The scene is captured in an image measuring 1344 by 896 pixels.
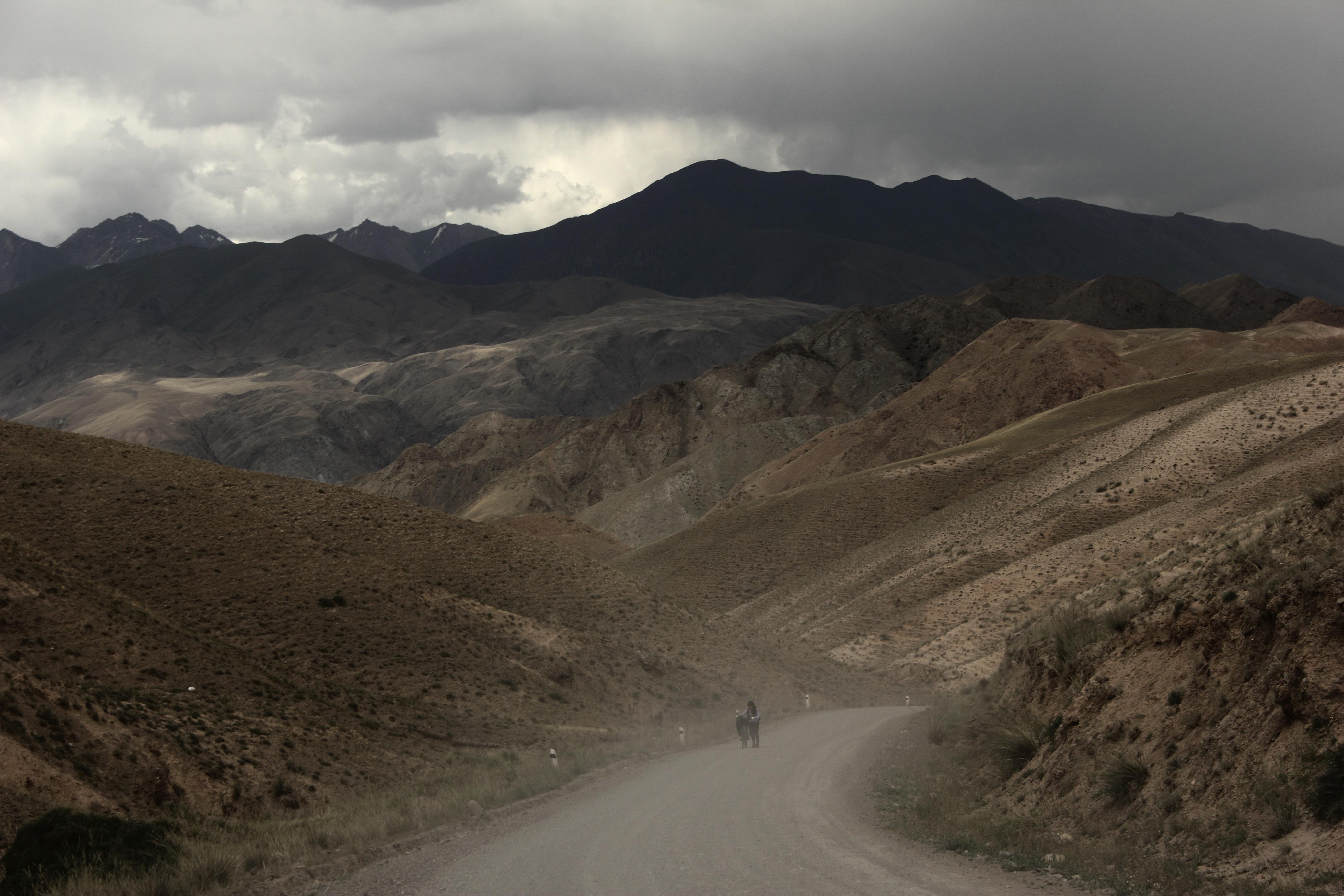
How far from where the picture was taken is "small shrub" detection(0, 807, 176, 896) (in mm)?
11500

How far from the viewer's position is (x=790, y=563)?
63.4 meters

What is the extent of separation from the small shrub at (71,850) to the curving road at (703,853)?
2.50 meters

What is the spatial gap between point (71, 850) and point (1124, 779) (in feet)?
38.8

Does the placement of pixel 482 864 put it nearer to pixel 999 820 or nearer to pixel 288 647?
pixel 999 820

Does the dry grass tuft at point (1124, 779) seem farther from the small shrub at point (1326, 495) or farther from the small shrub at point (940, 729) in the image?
the small shrub at point (940, 729)

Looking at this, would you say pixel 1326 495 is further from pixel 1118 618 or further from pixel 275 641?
pixel 275 641

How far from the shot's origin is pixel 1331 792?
29.5ft

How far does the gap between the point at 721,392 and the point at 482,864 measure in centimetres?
13608

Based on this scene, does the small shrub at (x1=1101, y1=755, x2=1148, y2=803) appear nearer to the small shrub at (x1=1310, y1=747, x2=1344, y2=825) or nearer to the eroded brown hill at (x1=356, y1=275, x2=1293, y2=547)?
the small shrub at (x1=1310, y1=747, x2=1344, y2=825)

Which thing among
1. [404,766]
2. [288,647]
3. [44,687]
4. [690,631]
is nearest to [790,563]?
[690,631]

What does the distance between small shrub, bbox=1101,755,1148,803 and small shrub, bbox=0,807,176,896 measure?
10.9 m

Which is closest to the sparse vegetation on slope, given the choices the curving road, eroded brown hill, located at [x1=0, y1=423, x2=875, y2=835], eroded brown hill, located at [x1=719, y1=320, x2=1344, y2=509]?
the curving road

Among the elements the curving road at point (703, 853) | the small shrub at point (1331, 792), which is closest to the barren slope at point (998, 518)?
the curving road at point (703, 853)

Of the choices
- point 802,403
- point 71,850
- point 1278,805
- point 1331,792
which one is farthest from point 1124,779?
point 802,403
